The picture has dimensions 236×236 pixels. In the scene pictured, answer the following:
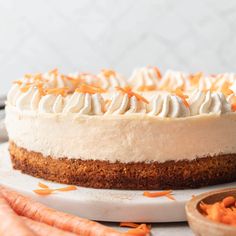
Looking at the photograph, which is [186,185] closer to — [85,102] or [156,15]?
[85,102]

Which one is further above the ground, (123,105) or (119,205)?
(123,105)

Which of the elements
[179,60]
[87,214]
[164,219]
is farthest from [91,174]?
[179,60]

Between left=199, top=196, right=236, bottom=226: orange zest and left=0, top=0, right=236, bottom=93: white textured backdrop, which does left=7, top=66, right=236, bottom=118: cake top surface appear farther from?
left=0, top=0, right=236, bottom=93: white textured backdrop

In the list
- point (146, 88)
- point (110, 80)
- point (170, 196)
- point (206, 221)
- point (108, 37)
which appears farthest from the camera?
point (108, 37)

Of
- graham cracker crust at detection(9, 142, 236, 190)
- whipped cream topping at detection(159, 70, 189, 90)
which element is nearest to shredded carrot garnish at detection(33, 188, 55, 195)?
graham cracker crust at detection(9, 142, 236, 190)

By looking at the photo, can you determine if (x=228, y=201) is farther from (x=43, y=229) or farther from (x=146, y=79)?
(x=146, y=79)

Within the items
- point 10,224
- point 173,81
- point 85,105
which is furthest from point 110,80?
point 10,224

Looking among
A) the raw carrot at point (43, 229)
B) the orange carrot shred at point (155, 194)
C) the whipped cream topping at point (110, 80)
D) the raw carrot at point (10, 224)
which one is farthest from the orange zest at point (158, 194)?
the whipped cream topping at point (110, 80)
